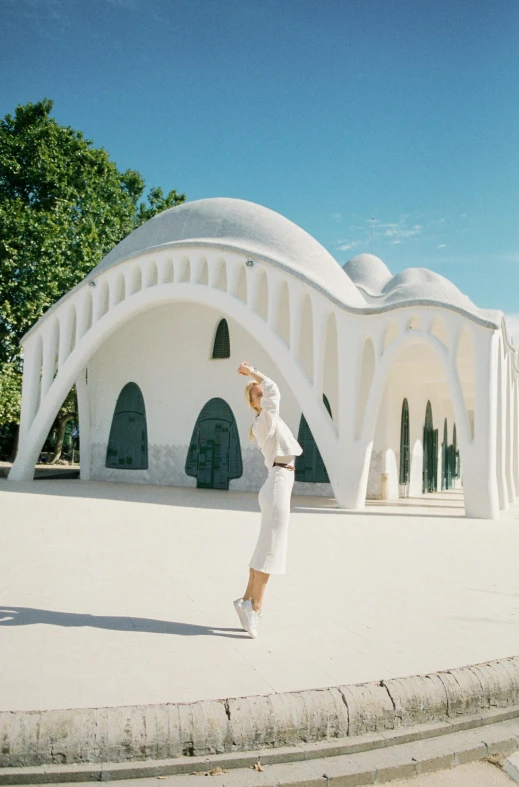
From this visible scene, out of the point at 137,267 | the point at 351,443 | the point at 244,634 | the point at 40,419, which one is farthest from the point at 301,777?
the point at 40,419

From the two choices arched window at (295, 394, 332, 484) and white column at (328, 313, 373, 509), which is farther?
arched window at (295, 394, 332, 484)

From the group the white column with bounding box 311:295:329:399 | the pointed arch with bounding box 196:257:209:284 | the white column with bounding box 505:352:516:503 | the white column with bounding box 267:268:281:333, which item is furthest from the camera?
the white column with bounding box 505:352:516:503

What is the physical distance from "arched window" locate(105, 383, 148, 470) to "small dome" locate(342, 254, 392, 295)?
10333mm

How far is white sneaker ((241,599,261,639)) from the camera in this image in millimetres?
4551

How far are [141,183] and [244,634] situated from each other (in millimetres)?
31314

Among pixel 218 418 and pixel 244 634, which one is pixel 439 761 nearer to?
pixel 244 634

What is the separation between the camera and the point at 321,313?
15.8m

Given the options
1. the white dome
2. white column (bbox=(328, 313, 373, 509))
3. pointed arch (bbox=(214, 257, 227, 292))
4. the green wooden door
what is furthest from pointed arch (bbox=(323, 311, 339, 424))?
the green wooden door

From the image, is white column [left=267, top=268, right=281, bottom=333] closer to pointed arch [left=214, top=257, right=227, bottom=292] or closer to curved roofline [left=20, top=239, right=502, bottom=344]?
curved roofline [left=20, top=239, right=502, bottom=344]

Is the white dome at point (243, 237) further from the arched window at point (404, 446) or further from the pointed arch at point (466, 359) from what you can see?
the arched window at point (404, 446)

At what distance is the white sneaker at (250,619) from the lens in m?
4.55

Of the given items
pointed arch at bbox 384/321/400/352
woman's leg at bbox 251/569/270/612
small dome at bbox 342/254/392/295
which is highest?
small dome at bbox 342/254/392/295

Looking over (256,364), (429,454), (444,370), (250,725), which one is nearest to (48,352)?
(256,364)

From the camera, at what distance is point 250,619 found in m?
4.55
